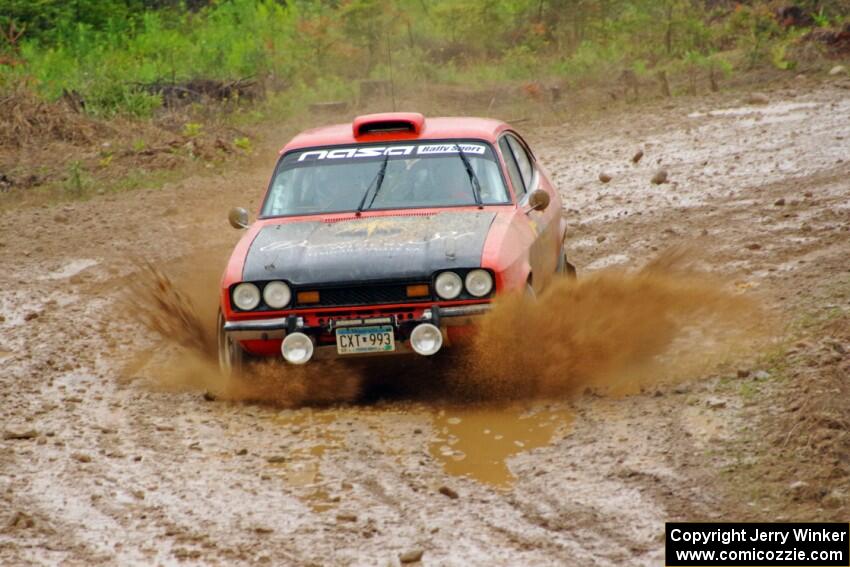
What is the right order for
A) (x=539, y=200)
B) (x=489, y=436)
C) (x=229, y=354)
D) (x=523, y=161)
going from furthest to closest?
1. (x=523, y=161)
2. (x=539, y=200)
3. (x=229, y=354)
4. (x=489, y=436)

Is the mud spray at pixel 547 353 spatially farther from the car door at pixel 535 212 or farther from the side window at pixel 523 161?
the side window at pixel 523 161

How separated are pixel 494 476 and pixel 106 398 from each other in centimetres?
286

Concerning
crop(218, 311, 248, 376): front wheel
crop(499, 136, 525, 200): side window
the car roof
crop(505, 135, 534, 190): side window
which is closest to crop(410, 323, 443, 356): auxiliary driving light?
crop(218, 311, 248, 376): front wheel

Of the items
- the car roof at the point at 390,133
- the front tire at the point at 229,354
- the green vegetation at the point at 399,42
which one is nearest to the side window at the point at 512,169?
the car roof at the point at 390,133

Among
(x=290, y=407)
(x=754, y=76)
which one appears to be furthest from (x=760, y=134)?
(x=290, y=407)

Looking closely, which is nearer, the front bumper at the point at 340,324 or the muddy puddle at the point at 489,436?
the muddy puddle at the point at 489,436

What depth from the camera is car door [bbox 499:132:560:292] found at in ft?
26.2

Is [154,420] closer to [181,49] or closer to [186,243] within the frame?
[186,243]

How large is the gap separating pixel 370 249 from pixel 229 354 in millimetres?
1075

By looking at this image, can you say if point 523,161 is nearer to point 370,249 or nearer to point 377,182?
point 377,182

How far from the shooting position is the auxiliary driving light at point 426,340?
22.7 feet

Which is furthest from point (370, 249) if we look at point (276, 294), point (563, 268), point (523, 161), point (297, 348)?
point (563, 268)

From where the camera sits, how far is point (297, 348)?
7.02 m

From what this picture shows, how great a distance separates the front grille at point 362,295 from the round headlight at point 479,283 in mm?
238
